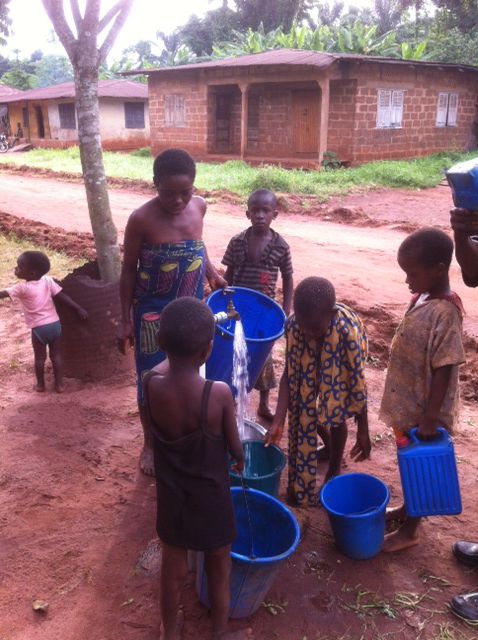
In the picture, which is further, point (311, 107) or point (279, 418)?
point (311, 107)

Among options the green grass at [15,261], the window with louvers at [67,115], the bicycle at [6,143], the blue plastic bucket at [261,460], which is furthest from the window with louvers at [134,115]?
the blue plastic bucket at [261,460]

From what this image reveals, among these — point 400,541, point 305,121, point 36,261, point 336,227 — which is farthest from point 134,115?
point 400,541

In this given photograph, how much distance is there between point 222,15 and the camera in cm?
3262

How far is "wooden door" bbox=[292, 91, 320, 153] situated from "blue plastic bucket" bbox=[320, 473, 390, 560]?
16.3 meters

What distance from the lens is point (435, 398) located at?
2.28 meters

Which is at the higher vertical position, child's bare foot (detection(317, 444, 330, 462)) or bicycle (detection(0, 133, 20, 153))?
bicycle (detection(0, 133, 20, 153))

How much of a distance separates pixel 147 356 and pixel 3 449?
3.73 feet

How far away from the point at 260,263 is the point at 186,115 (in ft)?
59.8

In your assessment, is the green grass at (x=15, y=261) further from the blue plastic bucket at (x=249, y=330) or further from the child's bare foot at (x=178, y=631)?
the child's bare foot at (x=178, y=631)

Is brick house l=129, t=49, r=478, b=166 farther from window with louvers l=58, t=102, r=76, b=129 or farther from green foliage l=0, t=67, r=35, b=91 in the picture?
green foliage l=0, t=67, r=35, b=91

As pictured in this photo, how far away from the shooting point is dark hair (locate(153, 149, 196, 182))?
2.62 metres

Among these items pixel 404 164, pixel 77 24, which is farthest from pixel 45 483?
pixel 404 164

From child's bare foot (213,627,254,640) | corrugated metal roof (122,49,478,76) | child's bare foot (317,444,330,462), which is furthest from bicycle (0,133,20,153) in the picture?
child's bare foot (213,627,254,640)

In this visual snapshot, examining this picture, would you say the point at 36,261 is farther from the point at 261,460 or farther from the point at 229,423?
the point at 229,423
